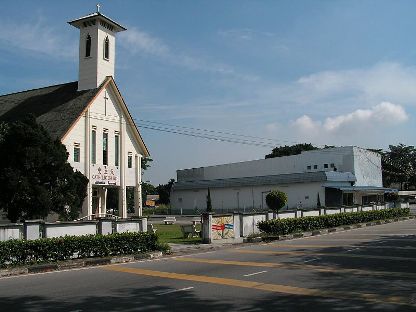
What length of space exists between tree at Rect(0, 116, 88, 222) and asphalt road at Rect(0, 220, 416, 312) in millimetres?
7691

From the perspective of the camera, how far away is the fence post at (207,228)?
71.9 feet

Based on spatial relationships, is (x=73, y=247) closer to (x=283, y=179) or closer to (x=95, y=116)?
(x=95, y=116)

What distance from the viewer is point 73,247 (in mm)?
15609

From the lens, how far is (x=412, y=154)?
95.0m

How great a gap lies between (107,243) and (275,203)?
53.2 feet

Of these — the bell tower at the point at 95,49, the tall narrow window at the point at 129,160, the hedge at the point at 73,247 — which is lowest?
the hedge at the point at 73,247

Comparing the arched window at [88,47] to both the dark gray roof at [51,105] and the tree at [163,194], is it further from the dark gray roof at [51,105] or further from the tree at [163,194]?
the tree at [163,194]

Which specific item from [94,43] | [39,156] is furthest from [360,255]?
[94,43]

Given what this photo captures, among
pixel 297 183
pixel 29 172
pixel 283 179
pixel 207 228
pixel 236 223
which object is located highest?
pixel 283 179

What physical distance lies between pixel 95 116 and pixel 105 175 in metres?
4.42

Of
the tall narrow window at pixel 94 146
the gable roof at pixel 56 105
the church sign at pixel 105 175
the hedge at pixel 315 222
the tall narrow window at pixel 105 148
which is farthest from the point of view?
the tall narrow window at pixel 105 148

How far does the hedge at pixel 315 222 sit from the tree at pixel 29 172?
10.7 meters

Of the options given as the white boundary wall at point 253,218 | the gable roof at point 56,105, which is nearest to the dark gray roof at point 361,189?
the white boundary wall at point 253,218

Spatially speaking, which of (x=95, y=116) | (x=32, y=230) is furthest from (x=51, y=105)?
(x=32, y=230)
